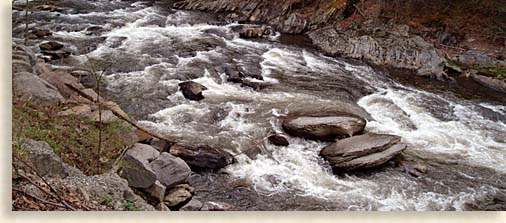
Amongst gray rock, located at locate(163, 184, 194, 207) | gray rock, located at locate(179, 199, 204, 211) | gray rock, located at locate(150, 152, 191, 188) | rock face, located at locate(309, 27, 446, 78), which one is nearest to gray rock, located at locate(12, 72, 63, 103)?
gray rock, located at locate(150, 152, 191, 188)

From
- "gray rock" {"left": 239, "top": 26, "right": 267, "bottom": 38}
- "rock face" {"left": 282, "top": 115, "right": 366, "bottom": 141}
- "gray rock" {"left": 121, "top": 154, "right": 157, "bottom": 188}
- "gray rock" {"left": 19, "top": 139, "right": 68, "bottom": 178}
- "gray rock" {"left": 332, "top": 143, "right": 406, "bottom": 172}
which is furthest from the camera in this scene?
"gray rock" {"left": 239, "top": 26, "right": 267, "bottom": 38}

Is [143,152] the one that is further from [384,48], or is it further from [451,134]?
[384,48]

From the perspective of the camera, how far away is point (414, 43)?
4777 mm

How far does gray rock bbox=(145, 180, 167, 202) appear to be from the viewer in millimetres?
2996

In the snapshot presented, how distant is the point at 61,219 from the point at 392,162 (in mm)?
2111

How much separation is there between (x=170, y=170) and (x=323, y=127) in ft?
3.62

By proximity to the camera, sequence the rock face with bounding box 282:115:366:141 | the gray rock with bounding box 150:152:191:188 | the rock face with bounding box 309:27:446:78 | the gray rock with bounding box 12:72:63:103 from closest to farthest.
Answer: the gray rock with bounding box 12:72:63:103, the gray rock with bounding box 150:152:191:188, the rock face with bounding box 282:115:366:141, the rock face with bounding box 309:27:446:78

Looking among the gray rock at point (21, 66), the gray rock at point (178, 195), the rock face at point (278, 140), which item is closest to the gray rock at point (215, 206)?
the gray rock at point (178, 195)

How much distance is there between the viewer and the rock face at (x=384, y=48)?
4629 millimetres

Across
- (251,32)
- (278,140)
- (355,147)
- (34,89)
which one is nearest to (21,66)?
(34,89)

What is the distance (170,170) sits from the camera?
3133 mm

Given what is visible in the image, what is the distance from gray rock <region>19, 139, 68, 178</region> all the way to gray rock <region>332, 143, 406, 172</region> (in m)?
1.72

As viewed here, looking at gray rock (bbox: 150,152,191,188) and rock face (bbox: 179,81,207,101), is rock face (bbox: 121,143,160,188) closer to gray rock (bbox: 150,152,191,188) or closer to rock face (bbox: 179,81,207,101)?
gray rock (bbox: 150,152,191,188)

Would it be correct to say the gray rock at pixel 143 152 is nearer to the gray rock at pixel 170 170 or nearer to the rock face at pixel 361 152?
the gray rock at pixel 170 170
